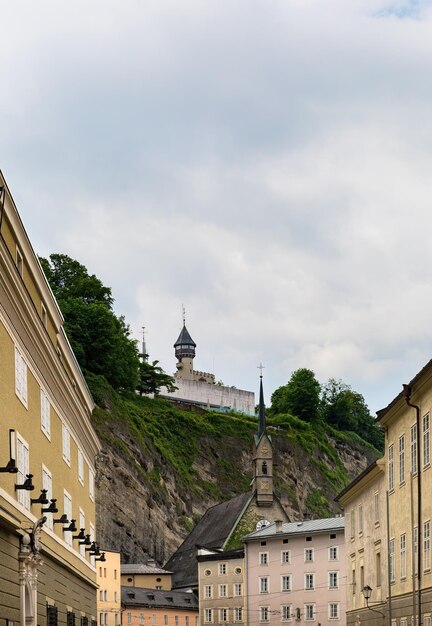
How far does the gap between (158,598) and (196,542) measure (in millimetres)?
7603

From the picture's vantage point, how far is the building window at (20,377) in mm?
20828

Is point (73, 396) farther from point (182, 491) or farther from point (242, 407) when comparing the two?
point (242, 407)

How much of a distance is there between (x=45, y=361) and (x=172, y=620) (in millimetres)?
72305

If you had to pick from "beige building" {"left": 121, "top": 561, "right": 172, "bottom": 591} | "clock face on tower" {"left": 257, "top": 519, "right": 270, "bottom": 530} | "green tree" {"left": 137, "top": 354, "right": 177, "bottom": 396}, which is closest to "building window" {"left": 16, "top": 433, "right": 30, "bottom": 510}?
"beige building" {"left": 121, "top": 561, "right": 172, "bottom": 591}

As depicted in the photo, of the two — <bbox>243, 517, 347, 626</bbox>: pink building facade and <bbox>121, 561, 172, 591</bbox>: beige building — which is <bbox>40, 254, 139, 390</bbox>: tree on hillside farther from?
<bbox>243, 517, 347, 626</bbox>: pink building facade

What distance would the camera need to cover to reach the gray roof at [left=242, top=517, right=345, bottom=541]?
78.4 meters

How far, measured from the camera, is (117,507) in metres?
87.6

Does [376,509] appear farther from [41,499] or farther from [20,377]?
[20,377]

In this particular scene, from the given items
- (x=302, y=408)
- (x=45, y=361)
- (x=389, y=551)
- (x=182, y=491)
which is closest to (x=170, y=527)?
(x=182, y=491)

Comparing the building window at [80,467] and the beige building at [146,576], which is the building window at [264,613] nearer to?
the beige building at [146,576]

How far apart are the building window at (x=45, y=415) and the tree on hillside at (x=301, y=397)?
112041 millimetres

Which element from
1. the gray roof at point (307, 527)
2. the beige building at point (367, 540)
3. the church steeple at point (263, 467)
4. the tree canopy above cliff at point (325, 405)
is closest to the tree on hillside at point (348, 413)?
the tree canopy above cliff at point (325, 405)

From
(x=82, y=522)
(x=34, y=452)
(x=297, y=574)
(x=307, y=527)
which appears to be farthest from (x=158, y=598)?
(x=34, y=452)

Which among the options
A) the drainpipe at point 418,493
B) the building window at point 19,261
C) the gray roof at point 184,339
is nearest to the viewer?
the building window at point 19,261
